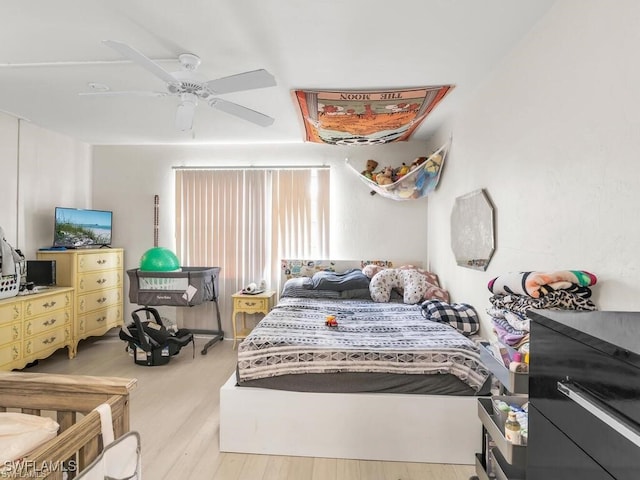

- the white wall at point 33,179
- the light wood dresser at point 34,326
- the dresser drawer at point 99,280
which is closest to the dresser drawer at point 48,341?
the light wood dresser at point 34,326

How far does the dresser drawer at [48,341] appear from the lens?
3117mm

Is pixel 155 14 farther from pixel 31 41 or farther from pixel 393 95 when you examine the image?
pixel 393 95

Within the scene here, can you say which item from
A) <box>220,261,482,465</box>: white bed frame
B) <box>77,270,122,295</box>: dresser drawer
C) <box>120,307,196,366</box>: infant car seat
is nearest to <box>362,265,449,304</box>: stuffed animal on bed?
<box>220,261,482,465</box>: white bed frame

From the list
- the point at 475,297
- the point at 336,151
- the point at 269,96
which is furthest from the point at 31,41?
the point at 475,297

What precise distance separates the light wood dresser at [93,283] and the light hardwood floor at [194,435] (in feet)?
1.38

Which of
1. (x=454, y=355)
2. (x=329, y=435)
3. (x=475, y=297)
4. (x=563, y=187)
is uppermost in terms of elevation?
(x=563, y=187)

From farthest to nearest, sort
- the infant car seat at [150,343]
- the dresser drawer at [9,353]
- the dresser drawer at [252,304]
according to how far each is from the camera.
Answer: the dresser drawer at [252,304]
the infant car seat at [150,343]
the dresser drawer at [9,353]

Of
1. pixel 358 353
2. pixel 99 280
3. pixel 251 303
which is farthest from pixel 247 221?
pixel 358 353

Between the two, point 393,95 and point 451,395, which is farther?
point 393,95

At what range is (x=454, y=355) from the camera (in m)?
2.01

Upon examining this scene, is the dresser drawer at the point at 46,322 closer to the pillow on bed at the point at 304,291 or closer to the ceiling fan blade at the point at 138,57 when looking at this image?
the pillow on bed at the point at 304,291

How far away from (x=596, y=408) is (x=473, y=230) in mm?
2060

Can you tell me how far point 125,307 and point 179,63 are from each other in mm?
3527

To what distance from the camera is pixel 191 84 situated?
6.69 ft
